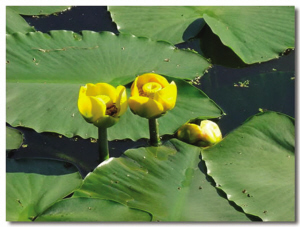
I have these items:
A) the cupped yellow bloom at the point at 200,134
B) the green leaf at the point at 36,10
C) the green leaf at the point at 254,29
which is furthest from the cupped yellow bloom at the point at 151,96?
the green leaf at the point at 36,10

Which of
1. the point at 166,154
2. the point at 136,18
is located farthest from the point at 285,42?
the point at 166,154

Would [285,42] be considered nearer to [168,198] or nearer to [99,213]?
[168,198]

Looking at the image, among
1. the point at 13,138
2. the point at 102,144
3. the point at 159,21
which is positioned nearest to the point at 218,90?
the point at 159,21

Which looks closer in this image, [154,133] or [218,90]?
[154,133]

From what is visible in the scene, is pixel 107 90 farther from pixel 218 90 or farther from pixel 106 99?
pixel 218 90

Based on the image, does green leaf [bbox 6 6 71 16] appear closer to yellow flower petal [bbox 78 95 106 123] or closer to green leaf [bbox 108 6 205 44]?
green leaf [bbox 108 6 205 44]

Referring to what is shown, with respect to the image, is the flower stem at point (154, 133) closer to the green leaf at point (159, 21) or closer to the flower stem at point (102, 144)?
the flower stem at point (102, 144)
